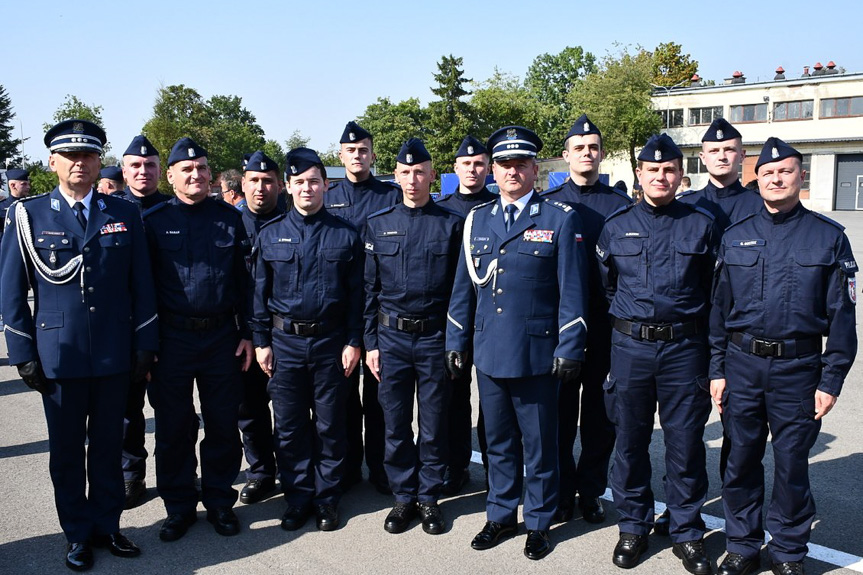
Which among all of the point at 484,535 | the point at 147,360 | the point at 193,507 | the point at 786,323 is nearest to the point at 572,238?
the point at 786,323

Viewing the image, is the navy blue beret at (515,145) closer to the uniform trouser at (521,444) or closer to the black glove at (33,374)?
the uniform trouser at (521,444)

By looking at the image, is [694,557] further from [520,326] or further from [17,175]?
[17,175]

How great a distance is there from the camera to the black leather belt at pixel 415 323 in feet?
14.4

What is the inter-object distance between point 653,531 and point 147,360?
3091mm

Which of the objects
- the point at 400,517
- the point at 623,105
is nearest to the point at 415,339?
the point at 400,517

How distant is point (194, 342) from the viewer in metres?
4.27

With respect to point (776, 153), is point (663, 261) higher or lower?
lower

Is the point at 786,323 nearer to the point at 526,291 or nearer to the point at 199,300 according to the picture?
the point at 526,291

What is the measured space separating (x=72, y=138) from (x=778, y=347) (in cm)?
382

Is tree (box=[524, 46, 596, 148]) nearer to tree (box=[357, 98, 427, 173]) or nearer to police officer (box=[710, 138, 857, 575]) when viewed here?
tree (box=[357, 98, 427, 173])

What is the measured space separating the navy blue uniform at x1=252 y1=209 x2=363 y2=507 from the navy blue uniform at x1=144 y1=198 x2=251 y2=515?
0.21 m

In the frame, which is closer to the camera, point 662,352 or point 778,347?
point 778,347

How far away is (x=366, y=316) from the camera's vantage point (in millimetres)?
4555

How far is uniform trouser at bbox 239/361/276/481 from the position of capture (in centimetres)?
492
